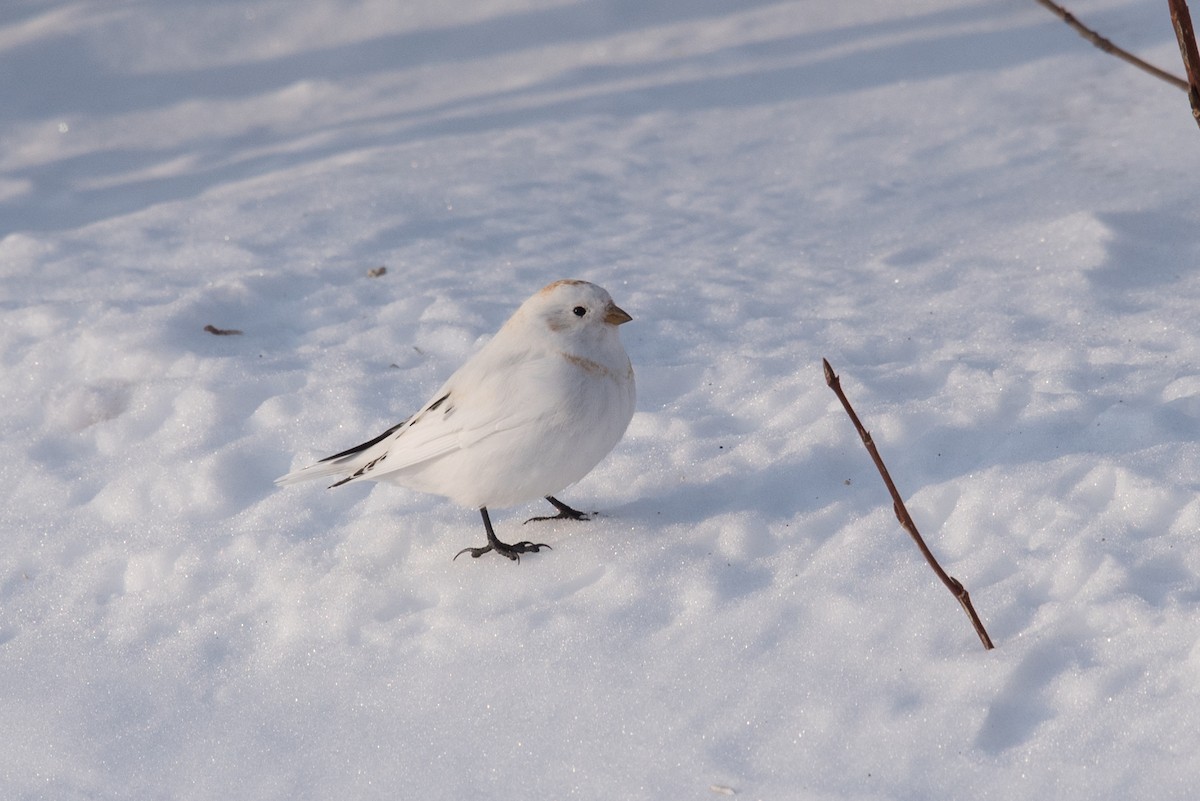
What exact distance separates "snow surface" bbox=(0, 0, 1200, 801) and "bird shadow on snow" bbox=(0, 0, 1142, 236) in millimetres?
54

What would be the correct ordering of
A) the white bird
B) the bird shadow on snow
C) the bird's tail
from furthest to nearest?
the bird shadow on snow → the bird's tail → the white bird

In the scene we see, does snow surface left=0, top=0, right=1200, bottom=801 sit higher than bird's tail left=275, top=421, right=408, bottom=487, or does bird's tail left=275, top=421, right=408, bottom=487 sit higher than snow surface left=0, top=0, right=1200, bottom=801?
bird's tail left=275, top=421, right=408, bottom=487

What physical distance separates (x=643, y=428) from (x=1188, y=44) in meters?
2.51

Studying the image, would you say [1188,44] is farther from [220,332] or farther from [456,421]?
[220,332]

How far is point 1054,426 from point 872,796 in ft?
5.70

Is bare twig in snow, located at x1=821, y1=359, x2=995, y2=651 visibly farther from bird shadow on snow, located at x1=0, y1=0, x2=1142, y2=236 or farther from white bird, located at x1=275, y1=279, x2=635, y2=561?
bird shadow on snow, located at x1=0, y1=0, x2=1142, y2=236

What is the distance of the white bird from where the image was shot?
3.57 meters

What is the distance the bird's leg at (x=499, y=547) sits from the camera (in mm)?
3787

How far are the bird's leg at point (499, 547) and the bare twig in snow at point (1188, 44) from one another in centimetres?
222

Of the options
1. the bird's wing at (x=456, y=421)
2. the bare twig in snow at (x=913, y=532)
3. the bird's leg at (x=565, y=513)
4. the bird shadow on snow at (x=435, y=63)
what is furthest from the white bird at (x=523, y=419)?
the bird shadow on snow at (x=435, y=63)

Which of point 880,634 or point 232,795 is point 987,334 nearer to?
point 880,634

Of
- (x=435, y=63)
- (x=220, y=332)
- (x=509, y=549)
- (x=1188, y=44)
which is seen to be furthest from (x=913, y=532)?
(x=435, y=63)

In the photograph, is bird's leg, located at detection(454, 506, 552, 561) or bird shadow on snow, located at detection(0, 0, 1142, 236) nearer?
bird's leg, located at detection(454, 506, 552, 561)

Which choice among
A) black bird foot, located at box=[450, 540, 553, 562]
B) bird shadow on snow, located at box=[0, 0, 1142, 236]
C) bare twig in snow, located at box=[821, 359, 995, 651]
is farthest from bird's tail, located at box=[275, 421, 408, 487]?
bird shadow on snow, located at box=[0, 0, 1142, 236]
